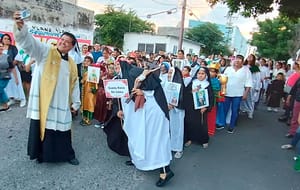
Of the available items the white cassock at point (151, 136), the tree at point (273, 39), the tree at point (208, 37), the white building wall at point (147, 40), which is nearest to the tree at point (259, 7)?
the white cassock at point (151, 136)

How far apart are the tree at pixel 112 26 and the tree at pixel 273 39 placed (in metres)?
13.7

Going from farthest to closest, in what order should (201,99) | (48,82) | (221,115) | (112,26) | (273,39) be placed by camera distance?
(112,26) < (273,39) < (221,115) < (201,99) < (48,82)

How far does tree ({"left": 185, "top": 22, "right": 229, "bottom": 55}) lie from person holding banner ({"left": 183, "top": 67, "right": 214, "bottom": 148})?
3359 cm

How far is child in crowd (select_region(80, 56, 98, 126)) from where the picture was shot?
20.9 ft

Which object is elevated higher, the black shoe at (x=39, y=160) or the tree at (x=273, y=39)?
the tree at (x=273, y=39)

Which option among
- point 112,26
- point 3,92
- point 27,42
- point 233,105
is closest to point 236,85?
point 233,105

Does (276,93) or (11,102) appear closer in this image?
(11,102)

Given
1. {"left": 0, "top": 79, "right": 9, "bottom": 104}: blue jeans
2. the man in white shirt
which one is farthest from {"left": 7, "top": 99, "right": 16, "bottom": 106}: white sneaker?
the man in white shirt

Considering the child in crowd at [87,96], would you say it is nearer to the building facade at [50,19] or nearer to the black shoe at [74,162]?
the black shoe at [74,162]

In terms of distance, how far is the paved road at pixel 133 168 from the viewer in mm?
3971

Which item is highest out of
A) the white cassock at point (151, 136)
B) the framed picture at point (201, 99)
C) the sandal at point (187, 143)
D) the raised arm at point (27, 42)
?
the raised arm at point (27, 42)

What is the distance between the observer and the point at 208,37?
38750mm

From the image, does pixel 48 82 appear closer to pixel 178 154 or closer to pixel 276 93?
pixel 178 154

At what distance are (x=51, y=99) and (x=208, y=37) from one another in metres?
36.6
